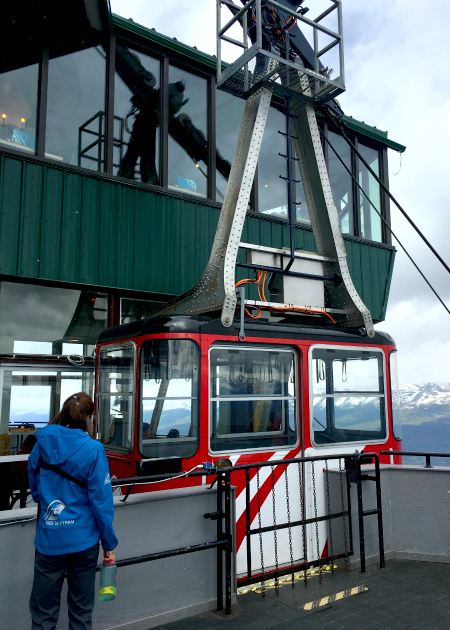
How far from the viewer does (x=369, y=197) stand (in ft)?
44.3

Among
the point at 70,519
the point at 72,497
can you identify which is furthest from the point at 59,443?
the point at 70,519

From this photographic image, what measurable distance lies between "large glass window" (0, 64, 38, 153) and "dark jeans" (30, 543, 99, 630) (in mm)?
6768

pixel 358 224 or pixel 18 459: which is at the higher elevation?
pixel 358 224

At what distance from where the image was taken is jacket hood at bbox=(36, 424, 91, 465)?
3152 millimetres

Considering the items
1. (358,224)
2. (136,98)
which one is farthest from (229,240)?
(358,224)

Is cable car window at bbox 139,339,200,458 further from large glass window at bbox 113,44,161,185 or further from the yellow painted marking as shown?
large glass window at bbox 113,44,161,185

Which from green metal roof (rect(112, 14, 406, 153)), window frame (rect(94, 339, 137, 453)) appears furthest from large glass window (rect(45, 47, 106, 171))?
window frame (rect(94, 339, 137, 453))

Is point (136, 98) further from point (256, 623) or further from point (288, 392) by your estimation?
point (256, 623)

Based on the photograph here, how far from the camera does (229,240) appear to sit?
6.08 m

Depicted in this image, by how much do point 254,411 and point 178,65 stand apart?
292 inches

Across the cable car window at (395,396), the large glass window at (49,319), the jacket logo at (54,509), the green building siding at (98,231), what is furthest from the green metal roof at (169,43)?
the jacket logo at (54,509)

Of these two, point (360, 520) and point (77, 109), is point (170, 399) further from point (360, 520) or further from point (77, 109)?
point (77, 109)

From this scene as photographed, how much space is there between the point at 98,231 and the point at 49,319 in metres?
1.68

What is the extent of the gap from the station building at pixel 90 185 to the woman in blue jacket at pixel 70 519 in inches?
199
